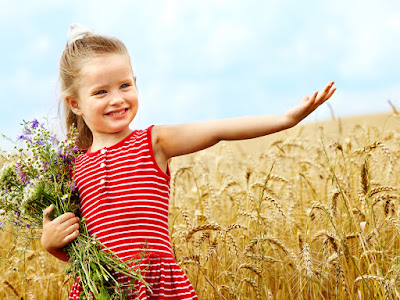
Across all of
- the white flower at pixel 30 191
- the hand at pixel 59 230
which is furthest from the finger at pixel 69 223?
the white flower at pixel 30 191

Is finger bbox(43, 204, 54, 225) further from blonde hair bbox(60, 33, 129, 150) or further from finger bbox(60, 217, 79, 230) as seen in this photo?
blonde hair bbox(60, 33, 129, 150)

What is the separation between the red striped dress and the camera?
1.93m

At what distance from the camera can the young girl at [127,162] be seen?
1919 millimetres

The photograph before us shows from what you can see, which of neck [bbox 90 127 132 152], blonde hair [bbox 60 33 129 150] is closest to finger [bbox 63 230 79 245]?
neck [bbox 90 127 132 152]

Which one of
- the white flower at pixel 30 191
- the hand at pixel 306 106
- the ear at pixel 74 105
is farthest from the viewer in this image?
the ear at pixel 74 105

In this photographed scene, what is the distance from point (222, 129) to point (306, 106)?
1.04 feet

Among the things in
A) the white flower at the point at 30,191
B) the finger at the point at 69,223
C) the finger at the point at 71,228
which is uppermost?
the white flower at the point at 30,191

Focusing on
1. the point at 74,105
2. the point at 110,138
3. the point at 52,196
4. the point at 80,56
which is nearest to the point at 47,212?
the point at 52,196

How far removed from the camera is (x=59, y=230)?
1.92m

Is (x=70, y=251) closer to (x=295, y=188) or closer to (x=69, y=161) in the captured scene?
(x=69, y=161)

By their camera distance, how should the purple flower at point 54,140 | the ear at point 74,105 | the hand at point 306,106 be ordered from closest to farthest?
the hand at point 306,106 → the purple flower at point 54,140 → the ear at point 74,105

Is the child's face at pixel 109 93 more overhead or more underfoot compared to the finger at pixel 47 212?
more overhead

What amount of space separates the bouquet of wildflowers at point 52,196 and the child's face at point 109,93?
0.45 feet

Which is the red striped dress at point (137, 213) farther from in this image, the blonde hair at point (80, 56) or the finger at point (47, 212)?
the blonde hair at point (80, 56)
